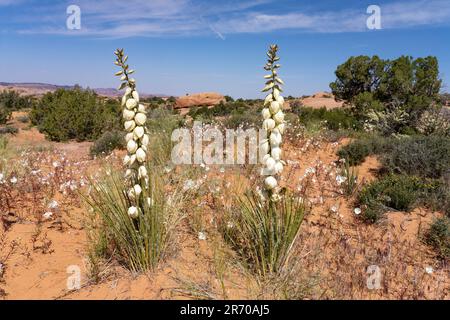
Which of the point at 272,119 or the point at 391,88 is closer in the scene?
the point at 272,119

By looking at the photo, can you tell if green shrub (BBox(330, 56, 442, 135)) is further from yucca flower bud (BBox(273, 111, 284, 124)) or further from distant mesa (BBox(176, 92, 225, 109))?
distant mesa (BBox(176, 92, 225, 109))

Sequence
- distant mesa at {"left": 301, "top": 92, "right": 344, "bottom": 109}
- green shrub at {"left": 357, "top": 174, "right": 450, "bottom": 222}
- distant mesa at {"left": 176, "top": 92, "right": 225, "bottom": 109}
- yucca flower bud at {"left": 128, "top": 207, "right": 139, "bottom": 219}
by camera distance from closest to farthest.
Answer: yucca flower bud at {"left": 128, "top": 207, "right": 139, "bottom": 219} → green shrub at {"left": 357, "top": 174, "right": 450, "bottom": 222} → distant mesa at {"left": 301, "top": 92, "right": 344, "bottom": 109} → distant mesa at {"left": 176, "top": 92, "right": 225, "bottom": 109}

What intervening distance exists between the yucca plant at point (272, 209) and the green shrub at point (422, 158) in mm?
3738

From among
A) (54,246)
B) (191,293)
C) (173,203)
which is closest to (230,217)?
(173,203)

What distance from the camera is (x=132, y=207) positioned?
2531mm

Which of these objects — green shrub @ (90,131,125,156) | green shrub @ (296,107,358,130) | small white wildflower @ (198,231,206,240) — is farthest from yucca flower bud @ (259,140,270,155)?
green shrub @ (296,107,358,130)

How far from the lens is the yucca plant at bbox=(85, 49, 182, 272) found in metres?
2.39

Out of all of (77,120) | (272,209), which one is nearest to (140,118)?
(272,209)

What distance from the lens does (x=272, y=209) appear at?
253cm

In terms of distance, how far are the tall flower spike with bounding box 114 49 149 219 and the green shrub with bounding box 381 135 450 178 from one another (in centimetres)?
461

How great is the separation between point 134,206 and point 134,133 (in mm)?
613

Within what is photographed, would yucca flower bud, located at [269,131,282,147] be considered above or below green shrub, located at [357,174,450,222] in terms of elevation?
above

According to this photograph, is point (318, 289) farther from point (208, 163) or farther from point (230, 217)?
point (208, 163)

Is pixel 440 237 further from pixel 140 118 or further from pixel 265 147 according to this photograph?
pixel 140 118
